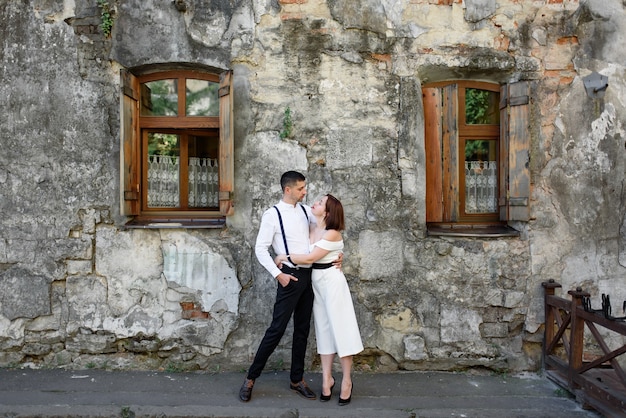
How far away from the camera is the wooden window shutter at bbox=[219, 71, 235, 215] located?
503 cm

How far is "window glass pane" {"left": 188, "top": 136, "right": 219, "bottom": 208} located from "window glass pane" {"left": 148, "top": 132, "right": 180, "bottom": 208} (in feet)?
0.48

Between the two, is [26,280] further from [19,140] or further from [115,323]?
[19,140]

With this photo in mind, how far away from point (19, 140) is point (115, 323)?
6.72ft

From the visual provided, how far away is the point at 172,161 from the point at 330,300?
238 centimetres

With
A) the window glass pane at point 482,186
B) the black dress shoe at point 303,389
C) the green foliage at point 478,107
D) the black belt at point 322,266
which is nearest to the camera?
the black belt at point 322,266

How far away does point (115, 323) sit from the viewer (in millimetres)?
5098

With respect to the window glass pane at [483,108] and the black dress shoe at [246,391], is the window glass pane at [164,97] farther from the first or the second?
the black dress shoe at [246,391]

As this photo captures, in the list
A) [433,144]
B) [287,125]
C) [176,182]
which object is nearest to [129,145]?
[176,182]

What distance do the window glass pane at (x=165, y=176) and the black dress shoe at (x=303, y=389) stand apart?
2.24 metres

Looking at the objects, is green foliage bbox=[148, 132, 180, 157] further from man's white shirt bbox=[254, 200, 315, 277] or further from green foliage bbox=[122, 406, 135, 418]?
green foliage bbox=[122, 406, 135, 418]

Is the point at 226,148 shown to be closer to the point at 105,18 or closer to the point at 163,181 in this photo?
the point at 163,181

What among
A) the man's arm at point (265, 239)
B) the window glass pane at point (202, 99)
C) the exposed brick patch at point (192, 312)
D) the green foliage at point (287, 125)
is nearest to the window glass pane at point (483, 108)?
the green foliage at point (287, 125)

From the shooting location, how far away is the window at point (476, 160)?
5152mm

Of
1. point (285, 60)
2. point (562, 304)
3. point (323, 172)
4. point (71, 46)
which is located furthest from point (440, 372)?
point (71, 46)
